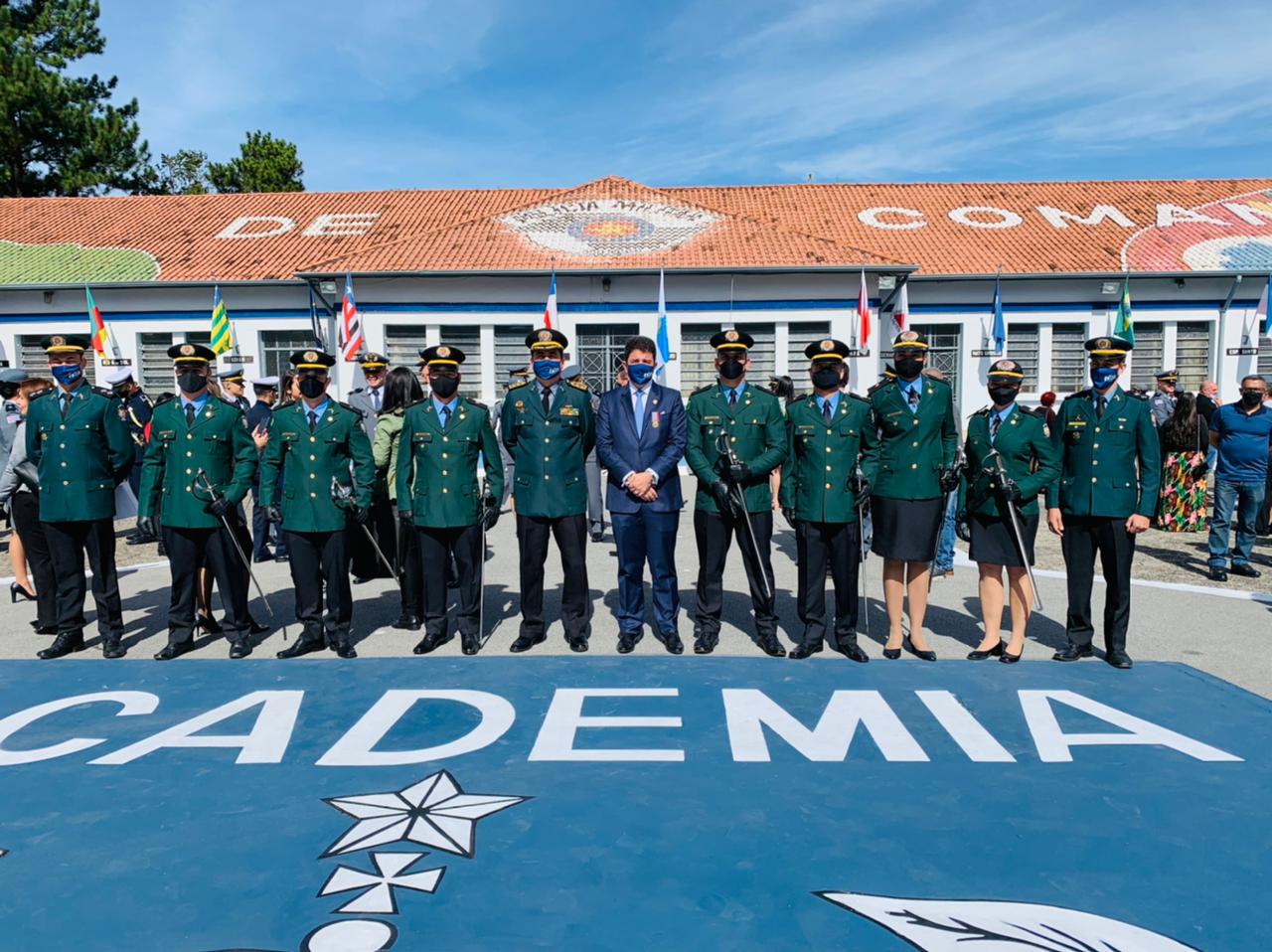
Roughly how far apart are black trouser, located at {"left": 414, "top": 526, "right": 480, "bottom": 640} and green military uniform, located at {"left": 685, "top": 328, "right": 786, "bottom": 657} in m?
1.48

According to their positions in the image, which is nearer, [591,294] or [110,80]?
[591,294]

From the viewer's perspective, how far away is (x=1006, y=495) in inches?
210

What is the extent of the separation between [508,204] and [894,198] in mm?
10278

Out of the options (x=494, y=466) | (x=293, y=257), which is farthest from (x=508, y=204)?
(x=494, y=466)

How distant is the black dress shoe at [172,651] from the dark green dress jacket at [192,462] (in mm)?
771

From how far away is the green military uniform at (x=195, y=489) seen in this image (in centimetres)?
569

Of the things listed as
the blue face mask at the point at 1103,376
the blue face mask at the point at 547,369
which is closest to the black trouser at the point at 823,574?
the blue face mask at the point at 1103,376

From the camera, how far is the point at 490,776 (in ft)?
12.6

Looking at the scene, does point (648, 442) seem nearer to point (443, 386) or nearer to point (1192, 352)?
point (443, 386)

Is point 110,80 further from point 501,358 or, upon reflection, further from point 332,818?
point 332,818

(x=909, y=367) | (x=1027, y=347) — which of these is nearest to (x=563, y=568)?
(x=909, y=367)

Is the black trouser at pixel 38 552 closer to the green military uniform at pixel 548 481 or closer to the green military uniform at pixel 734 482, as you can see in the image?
the green military uniform at pixel 548 481

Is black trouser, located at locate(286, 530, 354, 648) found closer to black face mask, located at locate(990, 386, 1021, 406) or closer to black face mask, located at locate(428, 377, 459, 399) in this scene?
black face mask, located at locate(428, 377, 459, 399)

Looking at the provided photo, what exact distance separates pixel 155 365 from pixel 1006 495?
63.4ft
